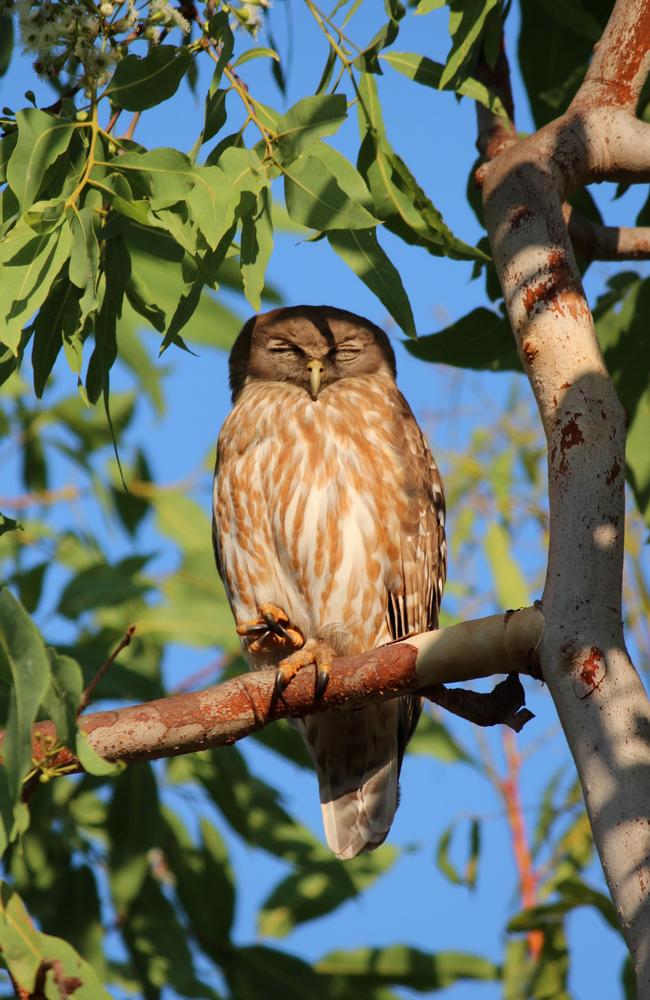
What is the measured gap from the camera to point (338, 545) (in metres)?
3.82

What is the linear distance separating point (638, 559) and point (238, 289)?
5.43 ft

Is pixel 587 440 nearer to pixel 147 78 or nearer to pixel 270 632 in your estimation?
pixel 147 78

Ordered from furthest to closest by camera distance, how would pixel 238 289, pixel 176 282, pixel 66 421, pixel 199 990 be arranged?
pixel 66 421, pixel 238 289, pixel 199 990, pixel 176 282

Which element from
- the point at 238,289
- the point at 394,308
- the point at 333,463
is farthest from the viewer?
the point at 238,289

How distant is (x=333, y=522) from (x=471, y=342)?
2.42ft

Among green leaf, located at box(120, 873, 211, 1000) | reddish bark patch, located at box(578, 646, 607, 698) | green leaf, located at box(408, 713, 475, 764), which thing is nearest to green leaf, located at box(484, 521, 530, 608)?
green leaf, located at box(408, 713, 475, 764)

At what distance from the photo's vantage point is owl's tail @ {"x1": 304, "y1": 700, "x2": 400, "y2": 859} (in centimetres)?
408

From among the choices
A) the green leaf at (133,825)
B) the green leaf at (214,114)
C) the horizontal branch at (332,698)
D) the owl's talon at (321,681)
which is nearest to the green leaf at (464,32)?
the green leaf at (214,114)

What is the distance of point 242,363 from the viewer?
4668 millimetres

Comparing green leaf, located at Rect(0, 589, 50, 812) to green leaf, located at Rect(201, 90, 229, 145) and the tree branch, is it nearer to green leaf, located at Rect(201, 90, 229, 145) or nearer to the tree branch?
the tree branch

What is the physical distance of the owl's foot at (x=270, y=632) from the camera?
3807 mm

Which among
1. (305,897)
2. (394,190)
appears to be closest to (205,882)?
(305,897)

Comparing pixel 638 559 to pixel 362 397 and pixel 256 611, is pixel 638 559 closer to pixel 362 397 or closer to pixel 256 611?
pixel 362 397

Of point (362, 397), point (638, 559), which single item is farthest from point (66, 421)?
point (638, 559)
